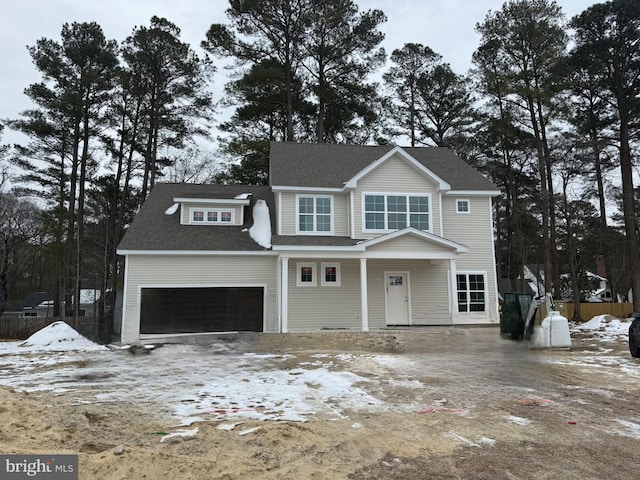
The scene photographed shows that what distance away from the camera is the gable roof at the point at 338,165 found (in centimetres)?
1734

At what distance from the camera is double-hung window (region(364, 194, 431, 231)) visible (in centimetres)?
1689

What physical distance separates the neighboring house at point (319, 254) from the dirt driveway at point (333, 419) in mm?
5405

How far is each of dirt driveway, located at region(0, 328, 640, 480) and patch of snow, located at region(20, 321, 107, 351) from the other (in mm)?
4536

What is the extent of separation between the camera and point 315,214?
56.0ft

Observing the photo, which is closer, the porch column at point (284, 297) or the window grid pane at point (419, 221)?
the porch column at point (284, 297)

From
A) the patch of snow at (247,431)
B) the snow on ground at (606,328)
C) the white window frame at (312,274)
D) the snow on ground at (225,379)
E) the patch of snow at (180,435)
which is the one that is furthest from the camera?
the white window frame at (312,274)

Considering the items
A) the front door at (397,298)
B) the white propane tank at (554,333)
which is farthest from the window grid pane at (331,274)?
the white propane tank at (554,333)

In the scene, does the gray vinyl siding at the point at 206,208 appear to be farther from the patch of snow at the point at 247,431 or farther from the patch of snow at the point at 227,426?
the patch of snow at the point at 247,431

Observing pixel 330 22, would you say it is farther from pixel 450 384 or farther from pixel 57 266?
pixel 450 384

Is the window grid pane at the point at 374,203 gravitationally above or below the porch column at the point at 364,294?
above

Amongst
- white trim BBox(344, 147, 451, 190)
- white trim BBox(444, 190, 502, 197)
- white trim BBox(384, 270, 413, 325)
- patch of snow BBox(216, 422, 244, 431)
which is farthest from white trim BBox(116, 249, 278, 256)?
patch of snow BBox(216, 422, 244, 431)

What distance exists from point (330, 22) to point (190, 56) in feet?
27.7

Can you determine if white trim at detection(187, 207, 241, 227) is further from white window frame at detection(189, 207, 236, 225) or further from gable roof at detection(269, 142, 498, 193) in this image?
gable roof at detection(269, 142, 498, 193)

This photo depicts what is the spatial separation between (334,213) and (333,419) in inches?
475
